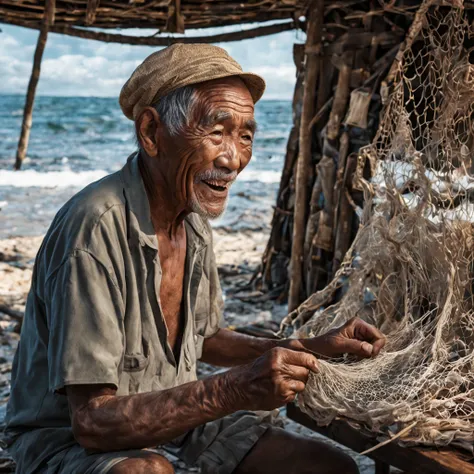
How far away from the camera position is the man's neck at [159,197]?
217cm

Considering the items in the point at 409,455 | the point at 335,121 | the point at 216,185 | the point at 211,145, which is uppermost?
the point at 335,121

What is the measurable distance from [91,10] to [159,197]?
10.6 feet

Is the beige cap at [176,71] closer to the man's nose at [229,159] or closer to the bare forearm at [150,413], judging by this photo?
the man's nose at [229,159]

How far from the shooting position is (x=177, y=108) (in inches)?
82.4

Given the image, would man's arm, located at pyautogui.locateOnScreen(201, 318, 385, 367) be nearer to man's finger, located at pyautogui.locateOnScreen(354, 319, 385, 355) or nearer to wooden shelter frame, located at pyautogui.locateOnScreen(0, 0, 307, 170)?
man's finger, located at pyautogui.locateOnScreen(354, 319, 385, 355)

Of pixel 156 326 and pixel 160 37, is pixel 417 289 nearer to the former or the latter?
pixel 156 326

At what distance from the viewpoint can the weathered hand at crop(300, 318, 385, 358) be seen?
231 centimetres

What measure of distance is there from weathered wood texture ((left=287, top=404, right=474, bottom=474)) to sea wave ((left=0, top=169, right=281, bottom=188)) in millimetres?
13686

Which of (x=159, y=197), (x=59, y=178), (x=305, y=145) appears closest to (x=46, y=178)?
(x=59, y=178)

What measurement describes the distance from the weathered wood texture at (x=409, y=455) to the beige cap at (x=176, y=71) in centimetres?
117

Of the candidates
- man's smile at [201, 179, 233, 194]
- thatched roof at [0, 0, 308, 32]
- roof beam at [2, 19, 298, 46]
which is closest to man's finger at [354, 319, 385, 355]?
man's smile at [201, 179, 233, 194]

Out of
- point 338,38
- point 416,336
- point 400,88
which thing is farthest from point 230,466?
point 338,38

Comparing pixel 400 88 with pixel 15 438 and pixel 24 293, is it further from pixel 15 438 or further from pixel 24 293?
pixel 24 293

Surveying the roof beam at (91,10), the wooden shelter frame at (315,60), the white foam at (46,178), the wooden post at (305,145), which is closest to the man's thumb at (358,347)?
the wooden shelter frame at (315,60)
